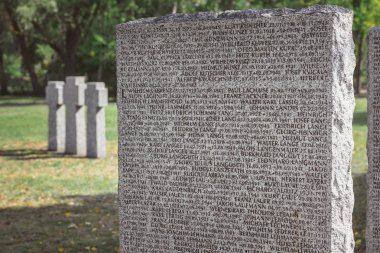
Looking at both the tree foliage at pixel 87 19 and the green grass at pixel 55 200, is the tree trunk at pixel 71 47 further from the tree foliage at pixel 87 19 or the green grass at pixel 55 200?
the green grass at pixel 55 200

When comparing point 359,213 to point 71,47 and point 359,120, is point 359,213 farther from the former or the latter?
point 71,47

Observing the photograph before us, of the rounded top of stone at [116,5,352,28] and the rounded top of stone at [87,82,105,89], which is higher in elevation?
the rounded top of stone at [116,5,352,28]

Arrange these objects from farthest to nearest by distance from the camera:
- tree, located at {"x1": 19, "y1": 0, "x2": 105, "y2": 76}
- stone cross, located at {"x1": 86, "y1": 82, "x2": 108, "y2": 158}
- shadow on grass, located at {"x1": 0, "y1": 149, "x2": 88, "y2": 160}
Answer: tree, located at {"x1": 19, "y1": 0, "x2": 105, "y2": 76}
shadow on grass, located at {"x1": 0, "y1": 149, "x2": 88, "y2": 160}
stone cross, located at {"x1": 86, "y1": 82, "x2": 108, "y2": 158}

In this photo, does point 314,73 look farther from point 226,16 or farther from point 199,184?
point 199,184

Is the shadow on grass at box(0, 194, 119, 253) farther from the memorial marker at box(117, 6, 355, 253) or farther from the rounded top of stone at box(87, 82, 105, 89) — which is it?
the rounded top of stone at box(87, 82, 105, 89)

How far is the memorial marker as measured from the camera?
4.64 m

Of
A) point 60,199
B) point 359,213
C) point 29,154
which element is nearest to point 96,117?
point 29,154

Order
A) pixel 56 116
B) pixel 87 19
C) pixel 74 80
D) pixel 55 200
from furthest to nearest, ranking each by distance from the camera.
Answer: pixel 87 19
pixel 56 116
pixel 74 80
pixel 55 200

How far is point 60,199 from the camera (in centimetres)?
1084

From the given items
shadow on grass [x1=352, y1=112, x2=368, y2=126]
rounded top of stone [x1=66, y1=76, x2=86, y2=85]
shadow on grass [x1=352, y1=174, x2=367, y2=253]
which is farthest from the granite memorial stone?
shadow on grass [x1=352, y1=112, x2=368, y2=126]

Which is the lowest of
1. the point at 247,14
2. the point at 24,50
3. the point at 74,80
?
the point at 74,80

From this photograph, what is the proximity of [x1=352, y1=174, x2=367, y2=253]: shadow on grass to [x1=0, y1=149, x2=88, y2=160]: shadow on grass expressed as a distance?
6.73 m

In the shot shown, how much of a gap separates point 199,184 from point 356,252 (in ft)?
10.5

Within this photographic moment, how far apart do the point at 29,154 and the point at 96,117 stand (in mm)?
2182
